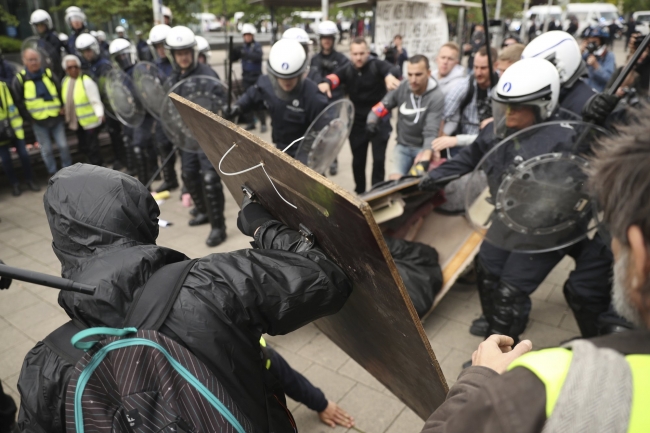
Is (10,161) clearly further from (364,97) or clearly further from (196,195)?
(364,97)

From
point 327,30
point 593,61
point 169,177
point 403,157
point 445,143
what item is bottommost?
point 169,177

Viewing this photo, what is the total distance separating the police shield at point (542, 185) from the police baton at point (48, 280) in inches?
81.1

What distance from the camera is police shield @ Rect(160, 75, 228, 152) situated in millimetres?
4445

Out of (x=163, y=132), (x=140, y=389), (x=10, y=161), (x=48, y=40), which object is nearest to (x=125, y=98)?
(x=163, y=132)

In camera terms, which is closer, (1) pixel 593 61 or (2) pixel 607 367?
(2) pixel 607 367

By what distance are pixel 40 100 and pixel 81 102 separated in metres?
0.49

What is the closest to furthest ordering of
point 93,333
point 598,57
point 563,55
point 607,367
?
point 607,367, point 93,333, point 563,55, point 598,57

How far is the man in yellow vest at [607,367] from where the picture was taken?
2.09ft

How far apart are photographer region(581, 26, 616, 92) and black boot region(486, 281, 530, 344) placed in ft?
18.5

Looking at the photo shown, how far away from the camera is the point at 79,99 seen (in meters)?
6.51

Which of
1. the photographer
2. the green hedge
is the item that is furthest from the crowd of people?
the green hedge

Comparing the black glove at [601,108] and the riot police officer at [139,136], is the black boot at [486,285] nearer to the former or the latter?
the black glove at [601,108]

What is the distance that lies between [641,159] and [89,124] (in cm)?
712

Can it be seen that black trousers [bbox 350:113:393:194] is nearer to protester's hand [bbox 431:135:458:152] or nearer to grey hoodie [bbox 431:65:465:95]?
grey hoodie [bbox 431:65:465:95]
